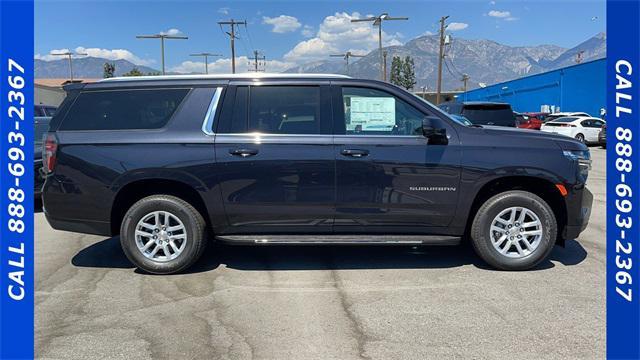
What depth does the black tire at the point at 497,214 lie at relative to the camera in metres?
4.61

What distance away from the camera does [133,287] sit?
177 inches

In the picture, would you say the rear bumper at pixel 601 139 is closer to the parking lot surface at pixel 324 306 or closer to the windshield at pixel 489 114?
the windshield at pixel 489 114

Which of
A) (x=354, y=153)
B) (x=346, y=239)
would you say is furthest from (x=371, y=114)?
(x=346, y=239)

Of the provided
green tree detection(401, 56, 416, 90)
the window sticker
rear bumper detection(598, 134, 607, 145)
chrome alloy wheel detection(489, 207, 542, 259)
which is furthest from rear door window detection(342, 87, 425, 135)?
green tree detection(401, 56, 416, 90)

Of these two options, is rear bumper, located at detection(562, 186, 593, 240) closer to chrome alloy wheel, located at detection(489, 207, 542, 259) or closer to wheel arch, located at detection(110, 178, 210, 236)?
chrome alloy wheel, located at detection(489, 207, 542, 259)

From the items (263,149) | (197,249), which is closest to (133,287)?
(197,249)

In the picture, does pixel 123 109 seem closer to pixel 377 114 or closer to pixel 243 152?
pixel 243 152

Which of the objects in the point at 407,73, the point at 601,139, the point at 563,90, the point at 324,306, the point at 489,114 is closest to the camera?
the point at 324,306

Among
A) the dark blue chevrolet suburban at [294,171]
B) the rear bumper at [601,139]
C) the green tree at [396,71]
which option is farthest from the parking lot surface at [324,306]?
the green tree at [396,71]

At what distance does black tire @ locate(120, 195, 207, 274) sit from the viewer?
15.3 feet

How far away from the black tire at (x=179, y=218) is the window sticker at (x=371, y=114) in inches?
69.7

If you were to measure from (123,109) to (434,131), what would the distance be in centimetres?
304

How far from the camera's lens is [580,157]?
464cm

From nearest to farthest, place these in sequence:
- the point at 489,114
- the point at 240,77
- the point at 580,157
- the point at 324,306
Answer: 1. the point at 324,306
2. the point at 580,157
3. the point at 240,77
4. the point at 489,114
